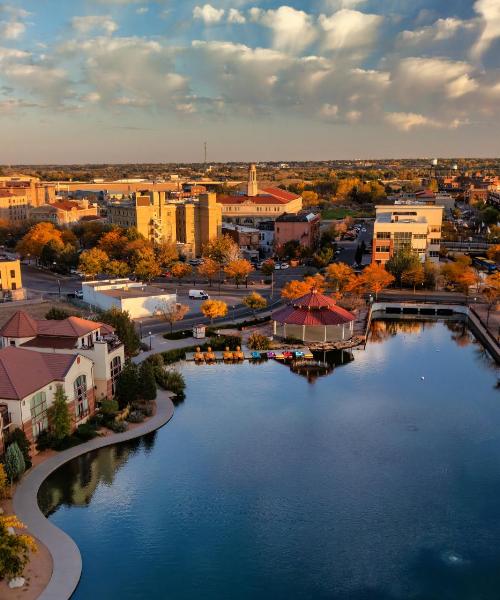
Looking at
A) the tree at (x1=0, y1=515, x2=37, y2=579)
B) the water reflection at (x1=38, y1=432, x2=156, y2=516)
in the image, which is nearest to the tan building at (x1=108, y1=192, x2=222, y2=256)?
the water reflection at (x1=38, y1=432, x2=156, y2=516)

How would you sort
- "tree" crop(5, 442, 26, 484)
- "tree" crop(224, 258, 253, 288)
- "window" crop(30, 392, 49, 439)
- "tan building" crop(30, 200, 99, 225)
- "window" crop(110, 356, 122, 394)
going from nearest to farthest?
"tree" crop(5, 442, 26, 484)
"window" crop(30, 392, 49, 439)
"window" crop(110, 356, 122, 394)
"tree" crop(224, 258, 253, 288)
"tan building" crop(30, 200, 99, 225)

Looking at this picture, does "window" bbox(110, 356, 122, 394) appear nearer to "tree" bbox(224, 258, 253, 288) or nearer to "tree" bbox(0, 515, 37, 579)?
"tree" bbox(0, 515, 37, 579)

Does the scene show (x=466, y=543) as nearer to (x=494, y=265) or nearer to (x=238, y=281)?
(x=238, y=281)

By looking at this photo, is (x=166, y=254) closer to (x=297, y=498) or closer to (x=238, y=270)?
(x=238, y=270)

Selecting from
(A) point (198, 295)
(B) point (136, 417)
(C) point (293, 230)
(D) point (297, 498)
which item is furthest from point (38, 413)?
(C) point (293, 230)

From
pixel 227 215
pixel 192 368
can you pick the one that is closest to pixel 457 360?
pixel 192 368

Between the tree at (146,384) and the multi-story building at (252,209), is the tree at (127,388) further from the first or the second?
the multi-story building at (252,209)
